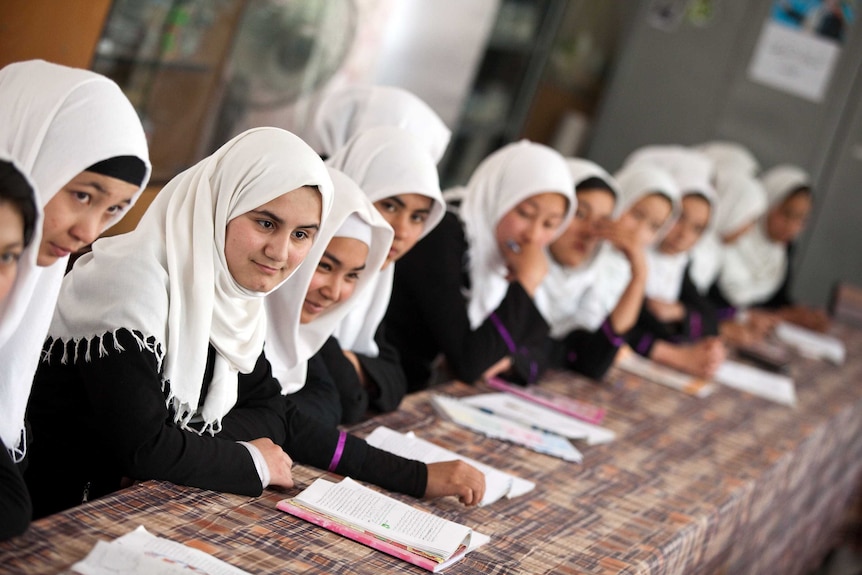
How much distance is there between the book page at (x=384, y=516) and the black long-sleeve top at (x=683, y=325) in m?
2.16

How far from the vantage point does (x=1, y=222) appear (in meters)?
1.35

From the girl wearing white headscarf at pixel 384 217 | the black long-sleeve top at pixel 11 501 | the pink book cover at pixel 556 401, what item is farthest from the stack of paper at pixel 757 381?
the black long-sleeve top at pixel 11 501

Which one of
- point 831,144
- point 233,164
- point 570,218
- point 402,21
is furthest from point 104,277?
point 831,144

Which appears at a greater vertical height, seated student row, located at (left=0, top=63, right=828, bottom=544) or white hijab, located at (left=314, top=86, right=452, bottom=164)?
white hijab, located at (left=314, top=86, right=452, bottom=164)

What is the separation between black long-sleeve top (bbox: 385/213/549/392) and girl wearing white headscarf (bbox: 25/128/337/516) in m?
0.99

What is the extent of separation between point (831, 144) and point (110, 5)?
5.05 m

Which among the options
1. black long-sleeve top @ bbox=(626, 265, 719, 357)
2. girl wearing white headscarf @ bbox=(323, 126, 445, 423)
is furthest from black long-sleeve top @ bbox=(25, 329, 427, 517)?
black long-sleeve top @ bbox=(626, 265, 719, 357)

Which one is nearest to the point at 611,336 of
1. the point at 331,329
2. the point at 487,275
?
the point at 487,275

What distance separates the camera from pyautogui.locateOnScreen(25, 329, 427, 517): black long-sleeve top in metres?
1.70

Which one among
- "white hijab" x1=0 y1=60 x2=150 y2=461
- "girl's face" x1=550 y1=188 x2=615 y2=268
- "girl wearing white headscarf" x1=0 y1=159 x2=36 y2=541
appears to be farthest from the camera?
"girl's face" x1=550 y1=188 x2=615 y2=268

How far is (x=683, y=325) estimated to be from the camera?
14.4 ft

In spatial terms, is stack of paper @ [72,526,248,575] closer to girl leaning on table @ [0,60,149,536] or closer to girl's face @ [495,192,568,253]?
girl leaning on table @ [0,60,149,536]

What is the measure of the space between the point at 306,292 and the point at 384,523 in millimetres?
547

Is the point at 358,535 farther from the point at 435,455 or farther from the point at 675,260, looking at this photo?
the point at 675,260
